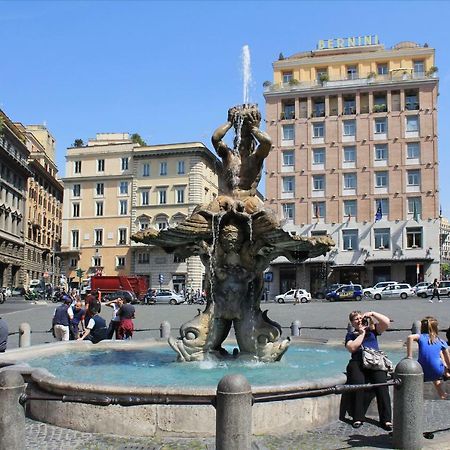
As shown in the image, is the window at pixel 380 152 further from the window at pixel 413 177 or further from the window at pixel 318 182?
the window at pixel 318 182

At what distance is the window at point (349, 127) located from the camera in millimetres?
57344

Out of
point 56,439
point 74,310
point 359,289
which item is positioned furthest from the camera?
point 359,289

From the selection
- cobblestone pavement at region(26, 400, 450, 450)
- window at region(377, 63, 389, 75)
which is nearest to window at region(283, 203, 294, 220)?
window at region(377, 63, 389, 75)

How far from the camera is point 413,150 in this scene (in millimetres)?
55406

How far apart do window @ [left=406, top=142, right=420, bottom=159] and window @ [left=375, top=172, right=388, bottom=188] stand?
8.87ft

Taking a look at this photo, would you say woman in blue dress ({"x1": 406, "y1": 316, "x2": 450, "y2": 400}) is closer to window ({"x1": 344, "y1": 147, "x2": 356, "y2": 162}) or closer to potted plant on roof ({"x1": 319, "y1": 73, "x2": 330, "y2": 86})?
window ({"x1": 344, "y1": 147, "x2": 356, "y2": 162})

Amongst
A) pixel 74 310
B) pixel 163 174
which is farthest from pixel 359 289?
→ pixel 74 310

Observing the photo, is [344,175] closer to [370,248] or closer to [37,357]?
[370,248]

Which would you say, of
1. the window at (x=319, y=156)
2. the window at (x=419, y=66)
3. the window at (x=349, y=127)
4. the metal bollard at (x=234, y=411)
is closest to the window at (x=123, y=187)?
the window at (x=319, y=156)

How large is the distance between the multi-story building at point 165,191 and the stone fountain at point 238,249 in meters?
52.6

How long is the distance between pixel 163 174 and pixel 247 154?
5664cm

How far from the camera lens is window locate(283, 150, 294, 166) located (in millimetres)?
57969

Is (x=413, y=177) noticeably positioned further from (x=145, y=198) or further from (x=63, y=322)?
(x=63, y=322)

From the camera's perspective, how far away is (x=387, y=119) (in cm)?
5641
